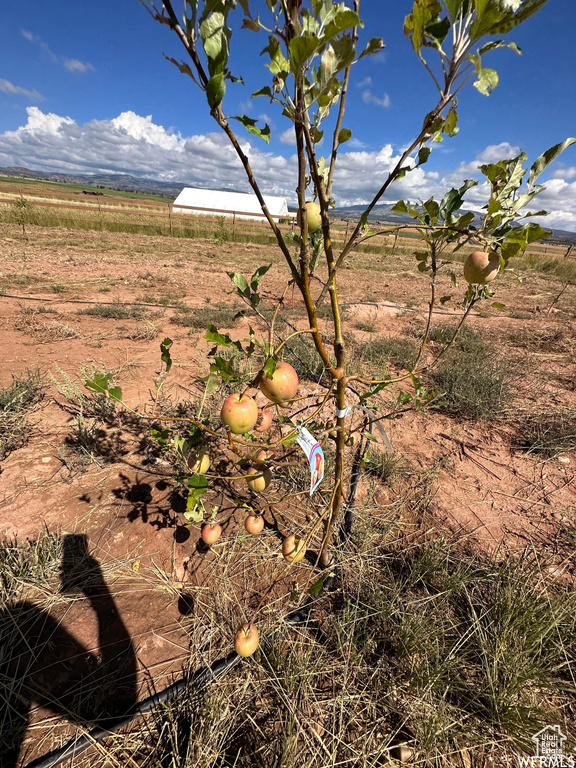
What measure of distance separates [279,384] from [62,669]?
147cm

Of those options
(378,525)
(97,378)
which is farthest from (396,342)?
(97,378)

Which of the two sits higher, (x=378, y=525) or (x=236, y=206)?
(x=236, y=206)

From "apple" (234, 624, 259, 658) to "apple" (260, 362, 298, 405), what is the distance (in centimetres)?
76

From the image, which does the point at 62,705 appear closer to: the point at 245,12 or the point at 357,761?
the point at 357,761

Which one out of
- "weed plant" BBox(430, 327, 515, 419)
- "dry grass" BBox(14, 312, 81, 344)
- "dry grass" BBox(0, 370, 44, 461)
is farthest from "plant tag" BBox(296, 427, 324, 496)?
"dry grass" BBox(14, 312, 81, 344)

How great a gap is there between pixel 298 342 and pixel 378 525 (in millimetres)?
2933

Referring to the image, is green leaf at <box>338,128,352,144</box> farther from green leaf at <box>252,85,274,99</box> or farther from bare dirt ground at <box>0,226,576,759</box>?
bare dirt ground at <box>0,226,576,759</box>

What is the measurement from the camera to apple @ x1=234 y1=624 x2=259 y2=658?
1069 mm

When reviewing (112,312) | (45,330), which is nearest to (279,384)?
(45,330)

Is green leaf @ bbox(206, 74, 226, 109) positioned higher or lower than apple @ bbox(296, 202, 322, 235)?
higher

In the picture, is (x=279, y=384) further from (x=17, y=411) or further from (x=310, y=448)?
(x=17, y=411)

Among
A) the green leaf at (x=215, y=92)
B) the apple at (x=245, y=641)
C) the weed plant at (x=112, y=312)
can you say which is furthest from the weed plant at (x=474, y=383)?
the weed plant at (x=112, y=312)

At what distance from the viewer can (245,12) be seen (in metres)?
0.70

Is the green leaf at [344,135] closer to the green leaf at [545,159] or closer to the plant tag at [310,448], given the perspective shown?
the green leaf at [545,159]
